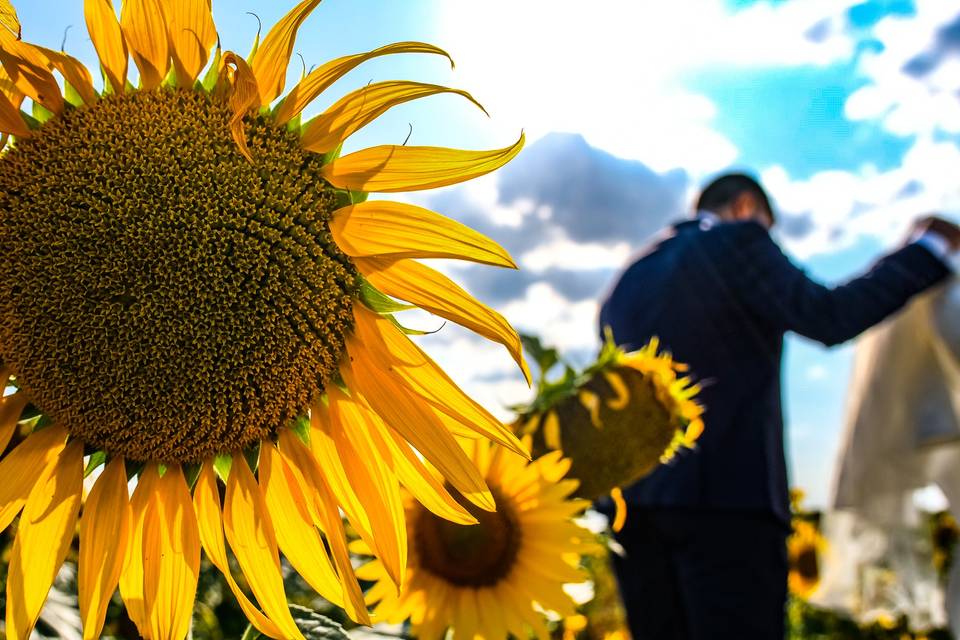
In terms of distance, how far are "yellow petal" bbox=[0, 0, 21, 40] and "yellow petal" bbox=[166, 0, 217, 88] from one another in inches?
3.9

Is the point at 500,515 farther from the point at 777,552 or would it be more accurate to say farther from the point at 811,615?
the point at 811,615

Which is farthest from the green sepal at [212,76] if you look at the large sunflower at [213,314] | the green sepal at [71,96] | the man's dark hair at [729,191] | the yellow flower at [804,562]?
the yellow flower at [804,562]

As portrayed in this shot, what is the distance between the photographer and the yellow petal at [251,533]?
0.63 meters

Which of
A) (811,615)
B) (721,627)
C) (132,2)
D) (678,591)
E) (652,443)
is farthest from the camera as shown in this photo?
(811,615)

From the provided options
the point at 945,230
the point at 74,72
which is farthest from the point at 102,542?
the point at 945,230

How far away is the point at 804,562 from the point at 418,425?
3491mm

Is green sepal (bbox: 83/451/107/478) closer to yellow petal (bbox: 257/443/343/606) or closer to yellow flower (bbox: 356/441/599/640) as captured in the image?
yellow petal (bbox: 257/443/343/606)

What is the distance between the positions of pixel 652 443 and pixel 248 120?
25.1 inches

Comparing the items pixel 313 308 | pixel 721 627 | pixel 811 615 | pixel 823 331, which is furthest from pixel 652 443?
pixel 811 615

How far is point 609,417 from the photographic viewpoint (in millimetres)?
980

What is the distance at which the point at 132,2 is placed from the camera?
597 mm

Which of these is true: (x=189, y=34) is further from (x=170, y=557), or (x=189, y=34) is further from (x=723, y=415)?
(x=723, y=415)

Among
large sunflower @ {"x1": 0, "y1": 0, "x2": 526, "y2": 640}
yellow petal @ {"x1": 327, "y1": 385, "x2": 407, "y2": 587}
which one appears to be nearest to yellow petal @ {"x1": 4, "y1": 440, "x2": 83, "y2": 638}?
large sunflower @ {"x1": 0, "y1": 0, "x2": 526, "y2": 640}

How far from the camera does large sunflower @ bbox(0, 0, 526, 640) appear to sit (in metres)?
0.60
